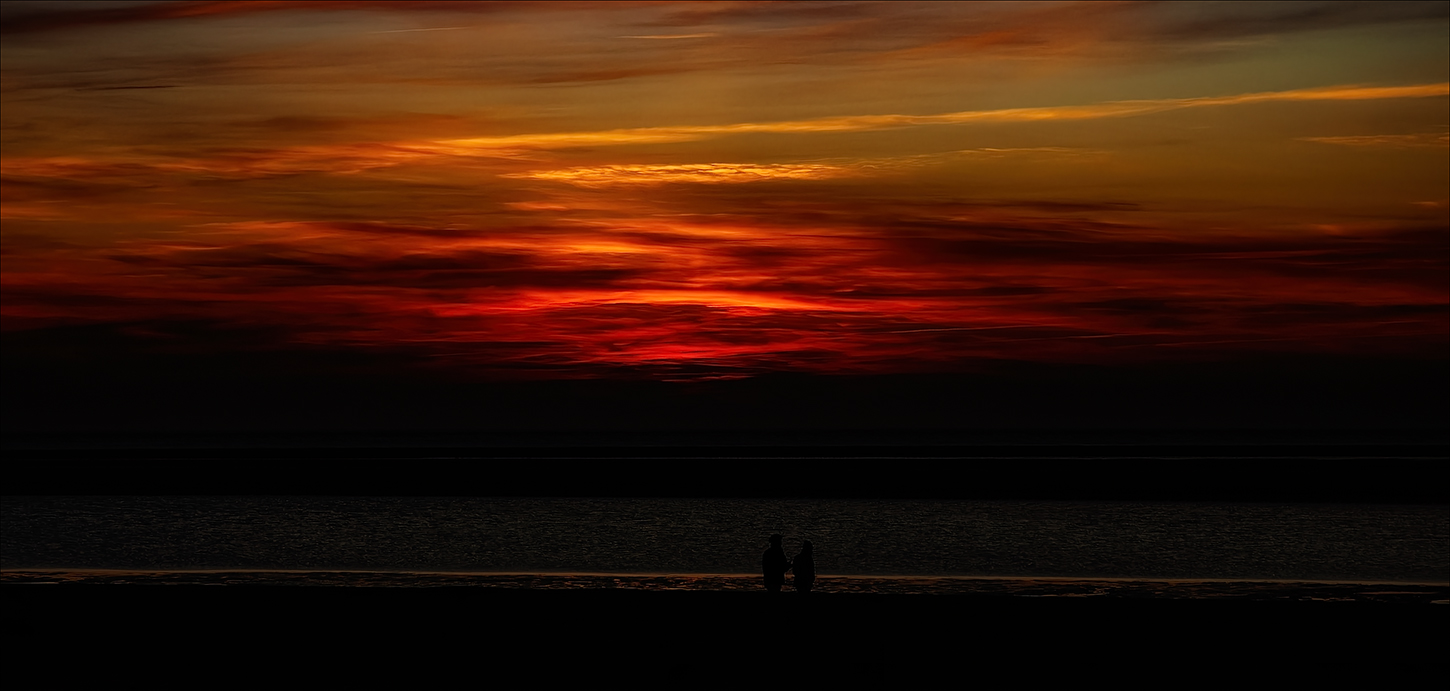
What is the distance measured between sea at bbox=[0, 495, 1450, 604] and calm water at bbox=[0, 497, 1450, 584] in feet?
0.39

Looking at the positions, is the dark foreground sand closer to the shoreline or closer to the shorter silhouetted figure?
the shorter silhouetted figure

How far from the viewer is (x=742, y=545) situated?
37.2 m

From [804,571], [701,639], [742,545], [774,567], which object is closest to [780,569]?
[774,567]

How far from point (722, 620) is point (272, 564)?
18.9 metres

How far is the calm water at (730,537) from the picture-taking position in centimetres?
3100

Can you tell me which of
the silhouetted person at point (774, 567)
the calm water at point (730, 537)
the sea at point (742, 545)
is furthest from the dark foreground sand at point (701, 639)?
the calm water at point (730, 537)

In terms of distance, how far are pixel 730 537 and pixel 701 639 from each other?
2494 cm

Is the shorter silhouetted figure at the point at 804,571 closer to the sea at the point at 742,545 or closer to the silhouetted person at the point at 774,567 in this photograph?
the silhouetted person at the point at 774,567

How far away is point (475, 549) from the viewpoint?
1409 inches

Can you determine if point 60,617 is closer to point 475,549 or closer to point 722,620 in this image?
point 722,620

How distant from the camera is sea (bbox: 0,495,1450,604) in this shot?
2248cm

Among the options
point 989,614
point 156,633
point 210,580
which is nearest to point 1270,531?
point 989,614

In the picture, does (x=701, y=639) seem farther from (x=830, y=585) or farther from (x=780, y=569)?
(x=830, y=585)

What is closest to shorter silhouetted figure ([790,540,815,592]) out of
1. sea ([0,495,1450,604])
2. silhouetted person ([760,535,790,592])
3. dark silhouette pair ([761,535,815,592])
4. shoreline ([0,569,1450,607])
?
dark silhouette pair ([761,535,815,592])
